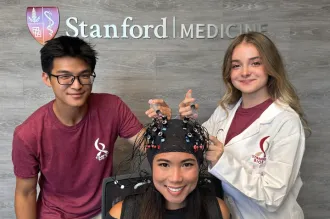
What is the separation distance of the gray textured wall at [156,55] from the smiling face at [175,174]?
1076mm

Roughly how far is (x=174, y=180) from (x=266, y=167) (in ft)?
1.41

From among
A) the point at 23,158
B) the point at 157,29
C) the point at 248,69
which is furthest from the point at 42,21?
the point at 248,69

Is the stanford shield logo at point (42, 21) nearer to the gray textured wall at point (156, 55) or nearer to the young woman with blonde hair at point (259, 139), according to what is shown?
the gray textured wall at point (156, 55)

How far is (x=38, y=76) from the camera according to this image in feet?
7.24

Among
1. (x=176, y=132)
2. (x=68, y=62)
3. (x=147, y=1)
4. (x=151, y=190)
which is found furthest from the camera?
(x=147, y=1)

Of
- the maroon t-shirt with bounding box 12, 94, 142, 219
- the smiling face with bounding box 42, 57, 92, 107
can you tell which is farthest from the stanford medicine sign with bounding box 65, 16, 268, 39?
the smiling face with bounding box 42, 57, 92, 107

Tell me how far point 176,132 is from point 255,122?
0.44 metres

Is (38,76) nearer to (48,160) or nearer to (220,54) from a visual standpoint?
(48,160)

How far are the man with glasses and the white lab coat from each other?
15.3 inches

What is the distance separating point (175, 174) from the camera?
1213 mm

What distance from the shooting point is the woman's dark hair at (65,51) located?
57.9 inches

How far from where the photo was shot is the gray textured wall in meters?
2.16

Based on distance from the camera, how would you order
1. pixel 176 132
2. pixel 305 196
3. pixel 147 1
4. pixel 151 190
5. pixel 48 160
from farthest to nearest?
pixel 305 196
pixel 147 1
pixel 48 160
pixel 151 190
pixel 176 132

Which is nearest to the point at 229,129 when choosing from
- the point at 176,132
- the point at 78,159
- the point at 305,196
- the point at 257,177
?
the point at 257,177
